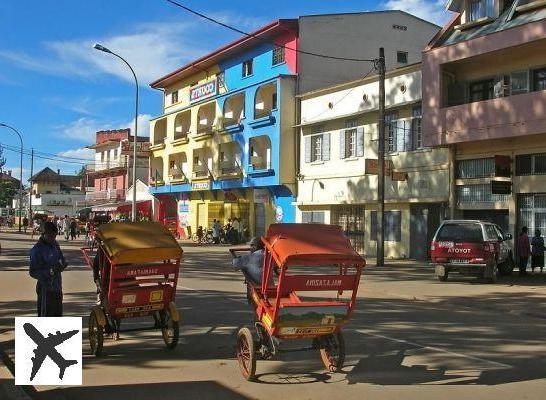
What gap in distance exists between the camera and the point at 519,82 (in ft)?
75.6

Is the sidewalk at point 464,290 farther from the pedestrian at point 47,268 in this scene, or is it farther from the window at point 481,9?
the window at point 481,9

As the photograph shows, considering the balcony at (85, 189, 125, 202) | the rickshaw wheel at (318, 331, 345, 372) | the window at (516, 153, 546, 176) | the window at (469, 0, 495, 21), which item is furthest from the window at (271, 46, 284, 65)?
the balcony at (85, 189, 125, 202)

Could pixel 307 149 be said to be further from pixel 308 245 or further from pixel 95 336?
pixel 308 245

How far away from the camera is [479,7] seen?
2436 cm

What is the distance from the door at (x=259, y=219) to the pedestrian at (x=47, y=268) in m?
30.4

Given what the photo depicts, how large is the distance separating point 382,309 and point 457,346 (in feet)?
13.6

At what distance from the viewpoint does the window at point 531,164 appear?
22.2 meters

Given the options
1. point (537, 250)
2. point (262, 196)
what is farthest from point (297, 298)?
point (262, 196)

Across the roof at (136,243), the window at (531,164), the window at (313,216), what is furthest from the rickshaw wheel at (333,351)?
the window at (313,216)

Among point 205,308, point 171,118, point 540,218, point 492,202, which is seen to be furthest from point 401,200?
point 171,118

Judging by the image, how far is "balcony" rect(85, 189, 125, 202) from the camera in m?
65.4

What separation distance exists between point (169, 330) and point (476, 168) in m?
18.5

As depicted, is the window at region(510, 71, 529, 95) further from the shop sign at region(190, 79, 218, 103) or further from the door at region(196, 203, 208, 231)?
the door at region(196, 203, 208, 231)

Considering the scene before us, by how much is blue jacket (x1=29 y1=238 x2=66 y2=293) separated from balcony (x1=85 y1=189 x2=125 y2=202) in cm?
5749
